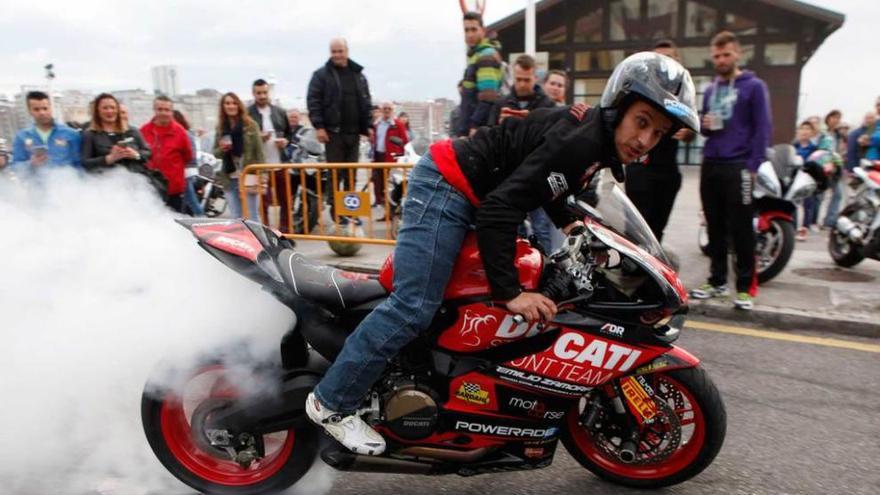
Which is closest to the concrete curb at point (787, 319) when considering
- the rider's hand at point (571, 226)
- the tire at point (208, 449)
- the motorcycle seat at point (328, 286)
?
the rider's hand at point (571, 226)

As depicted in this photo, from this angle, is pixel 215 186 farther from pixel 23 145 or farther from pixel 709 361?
pixel 709 361

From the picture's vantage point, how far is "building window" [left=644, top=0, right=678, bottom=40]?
75.3 ft

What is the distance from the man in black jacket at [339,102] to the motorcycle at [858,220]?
17.9 feet

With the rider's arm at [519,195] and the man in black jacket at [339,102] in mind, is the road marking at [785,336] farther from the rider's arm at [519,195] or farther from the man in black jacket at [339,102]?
the man in black jacket at [339,102]

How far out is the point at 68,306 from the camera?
3.03 metres

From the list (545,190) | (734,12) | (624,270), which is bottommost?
(624,270)

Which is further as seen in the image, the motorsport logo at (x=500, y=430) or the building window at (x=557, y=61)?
the building window at (x=557, y=61)

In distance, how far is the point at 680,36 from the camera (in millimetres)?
23031

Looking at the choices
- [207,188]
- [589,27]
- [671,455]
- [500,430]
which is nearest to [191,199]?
[207,188]

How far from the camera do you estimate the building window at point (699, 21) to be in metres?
22.5

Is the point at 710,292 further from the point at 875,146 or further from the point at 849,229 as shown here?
the point at 875,146

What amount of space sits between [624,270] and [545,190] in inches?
19.9

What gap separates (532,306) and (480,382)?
1.60ft

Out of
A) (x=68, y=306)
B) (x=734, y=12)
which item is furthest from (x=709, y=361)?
(x=734, y=12)
